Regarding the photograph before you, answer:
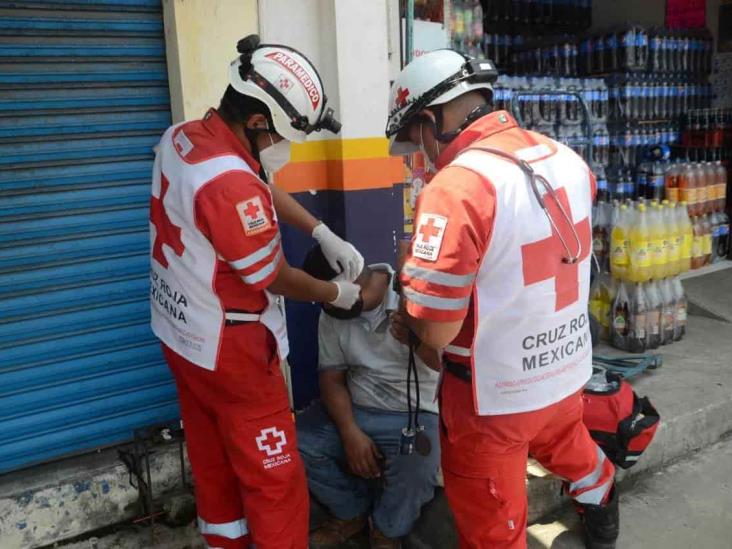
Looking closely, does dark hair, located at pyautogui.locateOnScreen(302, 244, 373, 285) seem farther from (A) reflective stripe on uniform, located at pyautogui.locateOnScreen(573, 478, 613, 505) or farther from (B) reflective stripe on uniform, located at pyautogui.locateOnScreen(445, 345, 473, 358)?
(A) reflective stripe on uniform, located at pyautogui.locateOnScreen(573, 478, 613, 505)

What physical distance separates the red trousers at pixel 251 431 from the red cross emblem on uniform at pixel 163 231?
1.08 ft

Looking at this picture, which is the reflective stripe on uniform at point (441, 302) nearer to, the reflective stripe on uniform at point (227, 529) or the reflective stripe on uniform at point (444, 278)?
the reflective stripe on uniform at point (444, 278)

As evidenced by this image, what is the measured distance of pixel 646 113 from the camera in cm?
682

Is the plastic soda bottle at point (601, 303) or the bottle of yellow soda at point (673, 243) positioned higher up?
the bottle of yellow soda at point (673, 243)

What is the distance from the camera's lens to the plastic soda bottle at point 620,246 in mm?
4605

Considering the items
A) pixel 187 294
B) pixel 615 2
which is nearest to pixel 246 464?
pixel 187 294

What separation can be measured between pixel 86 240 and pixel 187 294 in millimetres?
983

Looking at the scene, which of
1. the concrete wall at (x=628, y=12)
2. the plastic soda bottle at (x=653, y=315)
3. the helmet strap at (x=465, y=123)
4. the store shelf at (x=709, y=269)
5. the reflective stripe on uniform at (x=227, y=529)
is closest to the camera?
the helmet strap at (x=465, y=123)

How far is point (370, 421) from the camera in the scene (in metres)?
2.82

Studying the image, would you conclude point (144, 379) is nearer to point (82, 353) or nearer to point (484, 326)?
point (82, 353)

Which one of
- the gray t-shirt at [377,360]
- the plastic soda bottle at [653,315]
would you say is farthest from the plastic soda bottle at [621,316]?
the gray t-shirt at [377,360]

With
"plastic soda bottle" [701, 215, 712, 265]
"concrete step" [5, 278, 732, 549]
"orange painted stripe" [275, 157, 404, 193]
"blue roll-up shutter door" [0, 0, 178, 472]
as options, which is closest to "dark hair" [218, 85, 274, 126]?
"blue roll-up shutter door" [0, 0, 178, 472]

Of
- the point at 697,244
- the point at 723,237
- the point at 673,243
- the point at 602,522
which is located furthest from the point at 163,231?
the point at 723,237

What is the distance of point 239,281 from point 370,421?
3.00 feet
